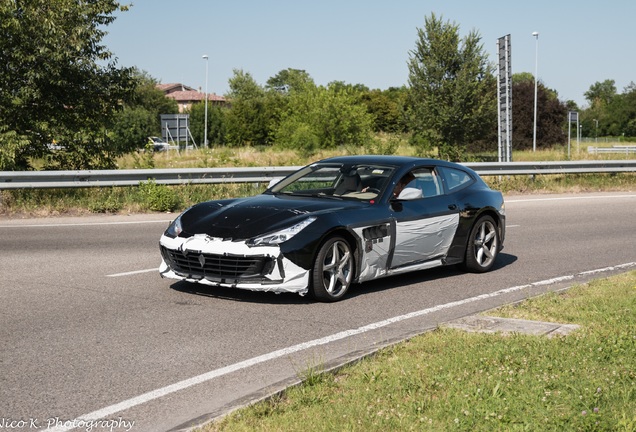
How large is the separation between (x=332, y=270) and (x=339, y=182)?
4.60 ft

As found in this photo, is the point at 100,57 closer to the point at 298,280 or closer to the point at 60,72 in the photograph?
the point at 60,72

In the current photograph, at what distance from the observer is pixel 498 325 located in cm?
695

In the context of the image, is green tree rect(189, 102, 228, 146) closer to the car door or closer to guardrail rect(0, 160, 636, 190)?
guardrail rect(0, 160, 636, 190)

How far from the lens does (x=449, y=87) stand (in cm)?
5106

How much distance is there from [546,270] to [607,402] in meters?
Answer: 6.02

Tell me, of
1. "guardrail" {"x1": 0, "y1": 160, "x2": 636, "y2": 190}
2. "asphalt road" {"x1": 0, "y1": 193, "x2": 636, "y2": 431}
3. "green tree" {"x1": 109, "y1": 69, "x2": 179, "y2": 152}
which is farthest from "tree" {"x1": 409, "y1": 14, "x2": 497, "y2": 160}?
"asphalt road" {"x1": 0, "y1": 193, "x2": 636, "y2": 431}

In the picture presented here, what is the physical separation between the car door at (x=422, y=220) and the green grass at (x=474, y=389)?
2.41 meters

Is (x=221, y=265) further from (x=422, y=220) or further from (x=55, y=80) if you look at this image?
(x=55, y=80)

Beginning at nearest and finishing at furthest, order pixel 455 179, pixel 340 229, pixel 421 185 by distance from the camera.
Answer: pixel 340 229 < pixel 421 185 < pixel 455 179

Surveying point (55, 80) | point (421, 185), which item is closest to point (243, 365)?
point (421, 185)

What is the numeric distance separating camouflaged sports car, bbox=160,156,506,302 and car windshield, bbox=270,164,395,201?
0.4 inches

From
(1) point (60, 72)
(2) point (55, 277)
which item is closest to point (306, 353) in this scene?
(2) point (55, 277)

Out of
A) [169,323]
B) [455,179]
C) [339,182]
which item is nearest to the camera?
[169,323]

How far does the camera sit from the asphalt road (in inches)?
201
